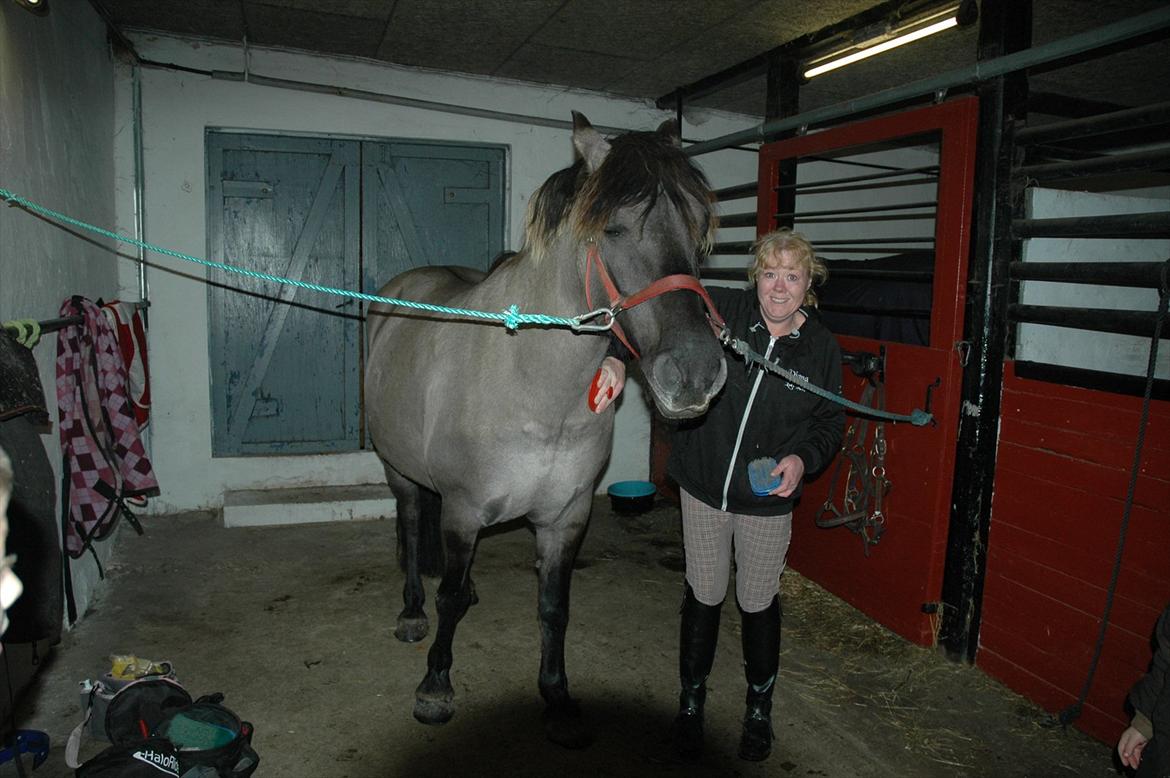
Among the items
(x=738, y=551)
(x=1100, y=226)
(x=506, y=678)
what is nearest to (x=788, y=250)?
(x=738, y=551)

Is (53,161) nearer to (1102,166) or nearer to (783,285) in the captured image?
(783,285)

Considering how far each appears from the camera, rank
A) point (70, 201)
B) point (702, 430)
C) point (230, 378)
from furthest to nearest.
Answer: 1. point (230, 378)
2. point (70, 201)
3. point (702, 430)

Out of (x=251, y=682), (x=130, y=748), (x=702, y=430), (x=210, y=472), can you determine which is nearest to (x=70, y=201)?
(x=210, y=472)

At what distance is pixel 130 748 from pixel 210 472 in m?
3.12

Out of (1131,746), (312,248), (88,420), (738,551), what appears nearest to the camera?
(1131,746)

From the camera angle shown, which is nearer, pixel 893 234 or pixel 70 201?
pixel 70 201

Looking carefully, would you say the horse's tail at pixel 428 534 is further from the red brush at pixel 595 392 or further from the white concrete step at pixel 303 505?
the red brush at pixel 595 392

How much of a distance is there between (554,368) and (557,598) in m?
0.91

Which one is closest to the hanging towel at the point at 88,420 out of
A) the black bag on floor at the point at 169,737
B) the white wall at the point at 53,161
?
the white wall at the point at 53,161

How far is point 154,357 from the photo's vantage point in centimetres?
463

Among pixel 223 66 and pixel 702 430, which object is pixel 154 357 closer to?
pixel 223 66

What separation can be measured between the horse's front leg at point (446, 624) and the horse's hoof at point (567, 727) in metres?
0.37

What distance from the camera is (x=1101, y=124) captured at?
2.38m

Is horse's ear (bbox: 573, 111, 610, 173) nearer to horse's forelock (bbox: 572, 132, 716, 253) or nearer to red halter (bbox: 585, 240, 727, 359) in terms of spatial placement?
horse's forelock (bbox: 572, 132, 716, 253)
